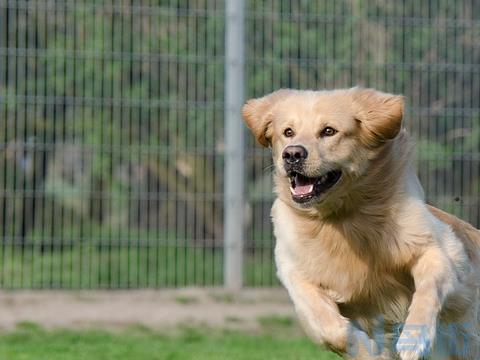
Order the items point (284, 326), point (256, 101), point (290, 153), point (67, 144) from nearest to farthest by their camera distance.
Answer: 1. point (290, 153)
2. point (256, 101)
3. point (284, 326)
4. point (67, 144)

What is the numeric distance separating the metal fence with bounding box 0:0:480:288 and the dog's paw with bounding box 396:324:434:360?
516 centimetres

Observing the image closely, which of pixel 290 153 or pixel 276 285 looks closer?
pixel 290 153

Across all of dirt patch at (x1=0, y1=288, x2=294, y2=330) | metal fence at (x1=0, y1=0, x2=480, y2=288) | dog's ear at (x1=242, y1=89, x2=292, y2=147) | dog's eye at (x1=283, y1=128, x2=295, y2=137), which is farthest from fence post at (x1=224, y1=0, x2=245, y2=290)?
dog's eye at (x1=283, y1=128, x2=295, y2=137)

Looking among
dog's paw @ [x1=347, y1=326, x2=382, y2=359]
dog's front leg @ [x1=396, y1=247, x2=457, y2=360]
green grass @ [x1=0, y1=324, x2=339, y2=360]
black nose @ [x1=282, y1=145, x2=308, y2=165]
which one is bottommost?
green grass @ [x1=0, y1=324, x2=339, y2=360]

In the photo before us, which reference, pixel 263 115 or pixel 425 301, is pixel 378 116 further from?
pixel 425 301

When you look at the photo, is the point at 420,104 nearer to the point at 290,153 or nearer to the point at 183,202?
the point at 183,202

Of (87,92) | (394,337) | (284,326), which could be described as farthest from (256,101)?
(87,92)

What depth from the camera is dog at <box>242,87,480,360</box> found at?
17.5ft

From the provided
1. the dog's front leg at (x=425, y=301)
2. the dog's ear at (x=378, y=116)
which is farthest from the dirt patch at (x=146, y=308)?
the dog's front leg at (x=425, y=301)

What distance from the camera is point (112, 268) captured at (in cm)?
1008

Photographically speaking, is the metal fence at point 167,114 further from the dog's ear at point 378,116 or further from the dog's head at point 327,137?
the dog's ear at point 378,116

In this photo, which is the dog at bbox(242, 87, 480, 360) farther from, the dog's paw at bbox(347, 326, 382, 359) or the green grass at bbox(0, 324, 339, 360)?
the green grass at bbox(0, 324, 339, 360)

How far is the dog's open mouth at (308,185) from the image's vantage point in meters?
5.34

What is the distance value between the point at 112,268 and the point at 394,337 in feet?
16.1
